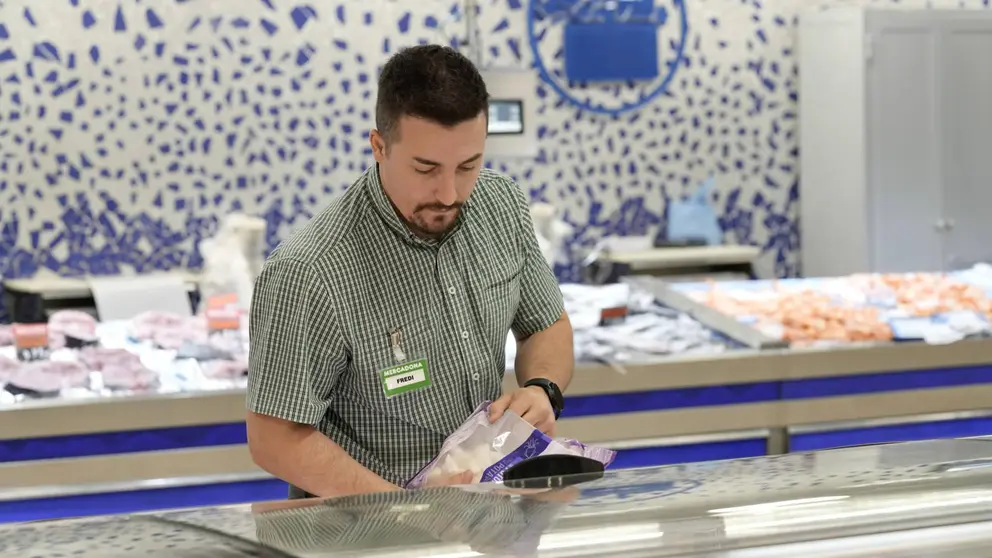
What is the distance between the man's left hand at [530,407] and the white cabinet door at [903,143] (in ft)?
16.6

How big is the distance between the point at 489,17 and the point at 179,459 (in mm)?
4129

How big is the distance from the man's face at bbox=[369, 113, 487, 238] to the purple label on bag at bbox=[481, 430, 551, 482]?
379mm

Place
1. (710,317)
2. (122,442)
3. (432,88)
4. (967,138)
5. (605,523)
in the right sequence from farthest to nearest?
1. (967,138)
2. (710,317)
3. (122,442)
4. (432,88)
5. (605,523)

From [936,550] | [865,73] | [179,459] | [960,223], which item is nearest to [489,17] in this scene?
[865,73]

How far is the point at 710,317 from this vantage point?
13.3ft

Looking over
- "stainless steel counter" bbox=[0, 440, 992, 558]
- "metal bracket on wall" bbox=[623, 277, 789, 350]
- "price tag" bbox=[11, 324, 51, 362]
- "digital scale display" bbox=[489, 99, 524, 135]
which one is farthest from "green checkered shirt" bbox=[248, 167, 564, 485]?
"digital scale display" bbox=[489, 99, 524, 135]

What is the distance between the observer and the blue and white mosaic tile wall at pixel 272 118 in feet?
20.1

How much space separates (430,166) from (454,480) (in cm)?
51

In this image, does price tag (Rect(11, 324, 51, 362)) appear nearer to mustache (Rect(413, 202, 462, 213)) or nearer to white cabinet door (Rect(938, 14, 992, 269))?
mustache (Rect(413, 202, 462, 213))

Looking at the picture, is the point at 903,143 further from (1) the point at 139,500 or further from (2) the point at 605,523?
(2) the point at 605,523

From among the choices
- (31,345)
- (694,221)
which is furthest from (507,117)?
(31,345)

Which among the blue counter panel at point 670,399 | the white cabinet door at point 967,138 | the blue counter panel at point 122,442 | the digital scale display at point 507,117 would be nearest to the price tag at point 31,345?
the blue counter panel at point 122,442

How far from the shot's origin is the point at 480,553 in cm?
122

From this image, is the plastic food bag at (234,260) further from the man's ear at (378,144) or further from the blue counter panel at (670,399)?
the man's ear at (378,144)
